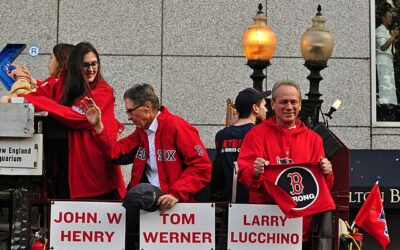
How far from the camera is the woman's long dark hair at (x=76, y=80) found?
7801 millimetres

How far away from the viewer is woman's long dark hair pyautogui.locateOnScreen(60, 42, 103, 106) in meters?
7.80

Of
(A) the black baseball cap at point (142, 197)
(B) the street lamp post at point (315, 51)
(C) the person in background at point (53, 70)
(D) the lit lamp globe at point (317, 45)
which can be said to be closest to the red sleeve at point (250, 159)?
(A) the black baseball cap at point (142, 197)

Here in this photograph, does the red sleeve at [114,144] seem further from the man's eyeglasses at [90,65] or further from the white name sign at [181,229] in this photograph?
the white name sign at [181,229]

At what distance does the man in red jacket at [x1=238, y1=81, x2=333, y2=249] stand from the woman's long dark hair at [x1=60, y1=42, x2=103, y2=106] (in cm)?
136

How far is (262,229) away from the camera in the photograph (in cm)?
705

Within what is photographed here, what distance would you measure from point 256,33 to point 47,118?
542 centimetres

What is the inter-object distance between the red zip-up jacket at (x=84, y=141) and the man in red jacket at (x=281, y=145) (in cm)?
115

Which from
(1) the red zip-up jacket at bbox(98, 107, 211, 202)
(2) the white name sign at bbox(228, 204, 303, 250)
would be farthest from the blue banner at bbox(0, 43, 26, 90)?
(2) the white name sign at bbox(228, 204, 303, 250)

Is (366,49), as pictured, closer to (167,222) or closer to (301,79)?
(301,79)

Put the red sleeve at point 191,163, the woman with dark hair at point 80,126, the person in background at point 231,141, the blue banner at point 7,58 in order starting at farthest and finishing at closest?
1. the blue banner at point 7,58
2. the person in background at point 231,141
3. the woman with dark hair at point 80,126
4. the red sleeve at point 191,163

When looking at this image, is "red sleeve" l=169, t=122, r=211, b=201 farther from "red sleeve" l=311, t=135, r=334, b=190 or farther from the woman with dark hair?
"red sleeve" l=311, t=135, r=334, b=190

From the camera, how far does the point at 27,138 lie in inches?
284

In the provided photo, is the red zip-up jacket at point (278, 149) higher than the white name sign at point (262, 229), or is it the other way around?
the red zip-up jacket at point (278, 149)

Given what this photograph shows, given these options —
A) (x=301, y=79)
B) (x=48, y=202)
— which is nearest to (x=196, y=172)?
(x=48, y=202)
